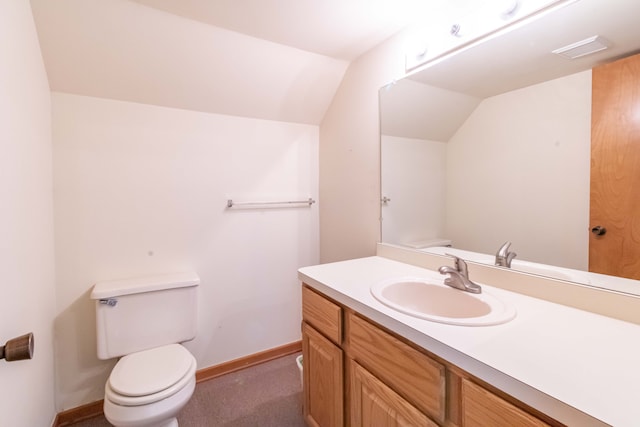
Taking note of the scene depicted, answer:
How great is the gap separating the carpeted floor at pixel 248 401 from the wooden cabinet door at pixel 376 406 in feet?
2.35

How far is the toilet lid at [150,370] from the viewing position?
1.28 meters

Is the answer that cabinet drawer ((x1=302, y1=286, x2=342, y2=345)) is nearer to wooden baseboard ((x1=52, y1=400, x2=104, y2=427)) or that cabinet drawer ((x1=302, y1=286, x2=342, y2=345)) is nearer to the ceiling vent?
the ceiling vent

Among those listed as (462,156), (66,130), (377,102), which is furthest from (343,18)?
(66,130)

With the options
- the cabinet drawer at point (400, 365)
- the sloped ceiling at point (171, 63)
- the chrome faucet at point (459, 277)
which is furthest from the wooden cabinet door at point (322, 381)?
the sloped ceiling at point (171, 63)

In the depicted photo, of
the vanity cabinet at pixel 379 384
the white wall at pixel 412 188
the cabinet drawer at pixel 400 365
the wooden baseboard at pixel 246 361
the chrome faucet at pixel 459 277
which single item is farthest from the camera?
the wooden baseboard at pixel 246 361

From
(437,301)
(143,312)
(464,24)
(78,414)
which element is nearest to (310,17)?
(464,24)

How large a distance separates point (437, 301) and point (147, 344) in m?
1.58

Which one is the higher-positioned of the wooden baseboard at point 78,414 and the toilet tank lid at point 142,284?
the toilet tank lid at point 142,284

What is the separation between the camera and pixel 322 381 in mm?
1311

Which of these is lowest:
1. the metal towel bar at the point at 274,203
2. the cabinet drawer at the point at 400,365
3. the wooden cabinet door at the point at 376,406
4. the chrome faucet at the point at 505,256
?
the wooden cabinet door at the point at 376,406

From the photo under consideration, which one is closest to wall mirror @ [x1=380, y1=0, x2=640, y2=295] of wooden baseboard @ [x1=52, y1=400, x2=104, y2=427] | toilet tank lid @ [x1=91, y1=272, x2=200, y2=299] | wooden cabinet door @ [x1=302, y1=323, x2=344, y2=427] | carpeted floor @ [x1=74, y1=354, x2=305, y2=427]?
wooden cabinet door @ [x1=302, y1=323, x2=344, y2=427]

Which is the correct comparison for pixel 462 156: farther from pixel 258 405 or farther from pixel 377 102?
pixel 258 405

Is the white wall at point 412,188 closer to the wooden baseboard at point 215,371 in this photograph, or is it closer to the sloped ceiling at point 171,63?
→ the sloped ceiling at point 171,63

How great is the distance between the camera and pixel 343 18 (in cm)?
149
